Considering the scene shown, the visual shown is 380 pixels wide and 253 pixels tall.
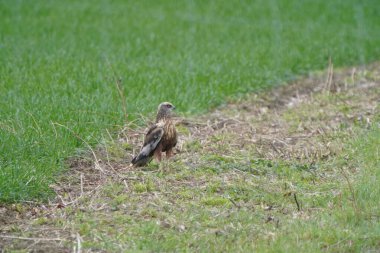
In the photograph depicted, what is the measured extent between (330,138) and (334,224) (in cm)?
298

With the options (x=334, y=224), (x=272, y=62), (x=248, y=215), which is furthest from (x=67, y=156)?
(x=272, y=62)

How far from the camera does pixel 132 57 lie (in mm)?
14109

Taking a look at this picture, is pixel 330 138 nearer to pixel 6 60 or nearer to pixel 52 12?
pixel 6 60

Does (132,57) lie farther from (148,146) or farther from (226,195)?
(226,195)

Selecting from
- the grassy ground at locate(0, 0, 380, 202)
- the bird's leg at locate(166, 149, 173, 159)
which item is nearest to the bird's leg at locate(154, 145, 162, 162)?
the bird's leg at locate(166, 149, 173, 159)

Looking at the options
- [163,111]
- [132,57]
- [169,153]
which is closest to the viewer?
[169,153]

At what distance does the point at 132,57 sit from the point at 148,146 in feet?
19.9

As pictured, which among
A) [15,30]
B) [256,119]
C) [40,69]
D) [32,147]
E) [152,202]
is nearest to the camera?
[152,202]

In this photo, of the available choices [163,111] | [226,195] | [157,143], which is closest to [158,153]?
[157,143]

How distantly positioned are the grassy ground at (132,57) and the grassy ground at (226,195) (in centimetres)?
47

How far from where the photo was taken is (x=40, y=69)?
495 inches

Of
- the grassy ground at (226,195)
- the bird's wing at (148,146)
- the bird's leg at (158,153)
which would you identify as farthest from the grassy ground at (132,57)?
the bird's leg at (158,153)

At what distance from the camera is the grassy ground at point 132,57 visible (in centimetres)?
890

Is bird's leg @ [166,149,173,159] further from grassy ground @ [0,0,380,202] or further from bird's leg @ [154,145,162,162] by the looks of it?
grassy ground @ [0,0,380,202]
